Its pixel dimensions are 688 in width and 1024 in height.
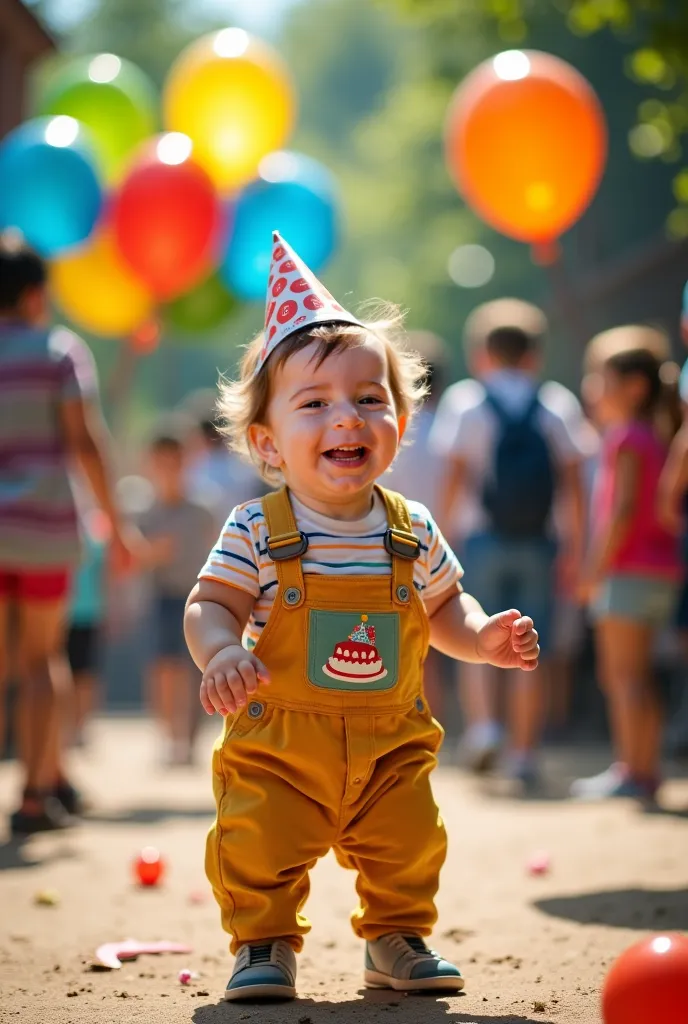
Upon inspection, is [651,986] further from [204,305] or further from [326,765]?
[204,305]

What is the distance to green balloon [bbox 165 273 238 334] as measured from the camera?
8648 mm

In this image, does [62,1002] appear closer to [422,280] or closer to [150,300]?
[150,300]

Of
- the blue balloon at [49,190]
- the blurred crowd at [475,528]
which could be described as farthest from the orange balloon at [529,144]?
the blue balloon at [49,190]

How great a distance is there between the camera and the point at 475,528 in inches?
263

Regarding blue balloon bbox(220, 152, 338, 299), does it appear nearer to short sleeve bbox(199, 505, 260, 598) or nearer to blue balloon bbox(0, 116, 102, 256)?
blue balloon bbox(0, 116, 102, 256)

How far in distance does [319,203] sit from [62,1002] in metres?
5.85

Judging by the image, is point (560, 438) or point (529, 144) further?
point (529, 144)

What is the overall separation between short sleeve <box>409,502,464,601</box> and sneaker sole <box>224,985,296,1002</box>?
90 cm

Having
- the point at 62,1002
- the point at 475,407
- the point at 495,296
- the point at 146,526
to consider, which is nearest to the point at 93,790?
the point at 146,526

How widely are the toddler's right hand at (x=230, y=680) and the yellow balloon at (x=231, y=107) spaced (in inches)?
240

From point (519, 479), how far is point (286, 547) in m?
3.68

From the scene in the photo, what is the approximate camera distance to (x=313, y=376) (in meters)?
2.98

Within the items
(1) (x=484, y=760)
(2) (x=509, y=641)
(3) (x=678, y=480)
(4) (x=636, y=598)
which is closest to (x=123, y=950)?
(2) (x=509, y=641)

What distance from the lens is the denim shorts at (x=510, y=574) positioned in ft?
21.3
